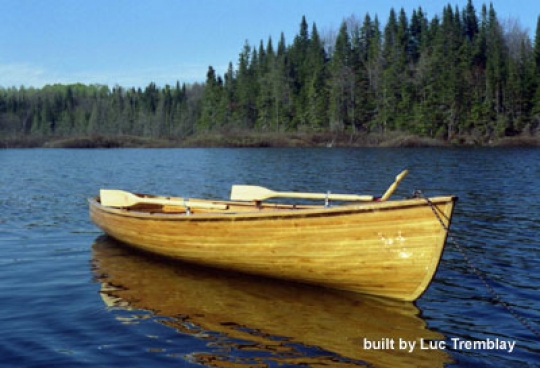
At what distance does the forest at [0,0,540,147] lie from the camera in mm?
81062

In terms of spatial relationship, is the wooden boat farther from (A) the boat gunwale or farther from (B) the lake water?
(B) the lake water

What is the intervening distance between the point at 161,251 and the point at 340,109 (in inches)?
3169

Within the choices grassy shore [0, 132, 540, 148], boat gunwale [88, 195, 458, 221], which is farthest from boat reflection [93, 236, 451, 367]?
grassy shore [0, 132, 540, 148]

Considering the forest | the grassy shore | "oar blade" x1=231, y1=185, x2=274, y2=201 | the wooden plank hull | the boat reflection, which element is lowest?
the boat reflection

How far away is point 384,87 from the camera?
8719 centimetres

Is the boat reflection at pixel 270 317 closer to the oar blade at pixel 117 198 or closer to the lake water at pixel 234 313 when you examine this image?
the lake water at pixel 234 313

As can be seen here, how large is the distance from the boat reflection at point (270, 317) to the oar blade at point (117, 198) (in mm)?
2193

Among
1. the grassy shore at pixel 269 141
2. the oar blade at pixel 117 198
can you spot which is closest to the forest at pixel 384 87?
the grassy shore at pixel 269 141

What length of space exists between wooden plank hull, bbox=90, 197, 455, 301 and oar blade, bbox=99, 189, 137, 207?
107 inches

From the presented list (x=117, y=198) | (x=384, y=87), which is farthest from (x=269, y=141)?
(x=117, y=198)

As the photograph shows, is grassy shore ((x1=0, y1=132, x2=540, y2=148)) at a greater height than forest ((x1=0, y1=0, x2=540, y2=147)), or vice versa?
forest ((x1=0, y1=0, x2=540, y2=147))

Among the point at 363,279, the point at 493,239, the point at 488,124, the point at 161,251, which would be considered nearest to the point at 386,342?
Result: the point at 363,279

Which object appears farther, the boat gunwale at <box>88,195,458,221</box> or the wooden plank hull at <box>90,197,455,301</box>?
the wooden plank hull at <box>90,197,455,301</box>

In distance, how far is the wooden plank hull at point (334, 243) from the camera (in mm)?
8359
